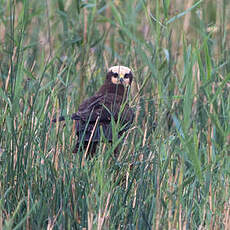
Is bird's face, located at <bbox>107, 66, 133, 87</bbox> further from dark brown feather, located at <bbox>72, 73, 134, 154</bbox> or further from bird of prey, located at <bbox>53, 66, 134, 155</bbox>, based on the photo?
dark brown feather, located at <bbox>72, 73, 134, 154</bbox>

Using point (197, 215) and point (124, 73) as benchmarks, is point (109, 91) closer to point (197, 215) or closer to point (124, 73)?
point (124, 73)

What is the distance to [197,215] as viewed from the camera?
9.21 feet

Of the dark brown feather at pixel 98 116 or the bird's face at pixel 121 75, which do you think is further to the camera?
the bird's face at pixel 121 75

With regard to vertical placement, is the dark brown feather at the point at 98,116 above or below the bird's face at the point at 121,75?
Answer: below

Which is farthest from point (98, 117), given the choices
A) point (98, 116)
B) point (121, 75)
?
point (121, 75)

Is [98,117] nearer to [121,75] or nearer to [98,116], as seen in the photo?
[98,116]

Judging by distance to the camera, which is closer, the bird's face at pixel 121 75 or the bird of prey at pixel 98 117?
the bird of prey at pixel 98 117

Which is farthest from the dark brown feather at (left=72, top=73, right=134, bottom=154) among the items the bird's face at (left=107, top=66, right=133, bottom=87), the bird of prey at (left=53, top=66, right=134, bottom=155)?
the bird's face at (left=107, top=66, right=133, bottom=87)

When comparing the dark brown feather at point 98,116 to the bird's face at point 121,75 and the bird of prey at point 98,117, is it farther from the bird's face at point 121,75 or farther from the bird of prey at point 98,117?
the bird's face at point 121,75

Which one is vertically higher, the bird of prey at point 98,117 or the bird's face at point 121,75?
the bird's face at point 121,75

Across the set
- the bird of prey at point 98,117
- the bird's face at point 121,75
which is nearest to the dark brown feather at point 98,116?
the bird of prey at point 98,117

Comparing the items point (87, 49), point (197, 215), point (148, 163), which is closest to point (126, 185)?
point (148, 163)

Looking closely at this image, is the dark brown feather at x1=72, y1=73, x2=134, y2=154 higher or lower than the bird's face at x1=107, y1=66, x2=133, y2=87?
lower

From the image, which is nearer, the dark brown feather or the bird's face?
the dark brown feather
